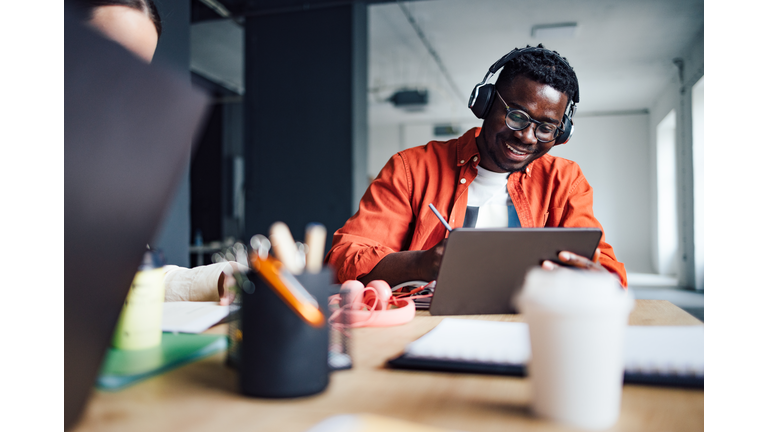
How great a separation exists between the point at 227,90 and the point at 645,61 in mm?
5631

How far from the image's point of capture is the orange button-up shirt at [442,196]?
150 cm

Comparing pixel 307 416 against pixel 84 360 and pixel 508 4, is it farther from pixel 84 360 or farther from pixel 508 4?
pixel 508 4

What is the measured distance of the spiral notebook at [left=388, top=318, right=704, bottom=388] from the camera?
0.51m

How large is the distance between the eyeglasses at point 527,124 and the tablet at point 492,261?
2.00 ft

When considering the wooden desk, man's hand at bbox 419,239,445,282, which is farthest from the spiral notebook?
man's hand at bbox 419,239,445,282

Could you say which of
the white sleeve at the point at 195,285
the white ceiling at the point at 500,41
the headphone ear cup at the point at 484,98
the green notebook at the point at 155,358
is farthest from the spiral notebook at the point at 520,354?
the white ceiling at the point at 500,41

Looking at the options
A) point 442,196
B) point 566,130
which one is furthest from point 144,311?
point 566,130

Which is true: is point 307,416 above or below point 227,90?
below

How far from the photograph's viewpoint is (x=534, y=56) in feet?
4.86

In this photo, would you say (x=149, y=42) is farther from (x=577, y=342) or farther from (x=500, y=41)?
(x=500, y=41)

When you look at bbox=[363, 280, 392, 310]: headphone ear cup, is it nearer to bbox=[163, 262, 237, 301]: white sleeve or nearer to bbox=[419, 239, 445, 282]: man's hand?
bbox=[419, 239, 445, 282]: man's hand
